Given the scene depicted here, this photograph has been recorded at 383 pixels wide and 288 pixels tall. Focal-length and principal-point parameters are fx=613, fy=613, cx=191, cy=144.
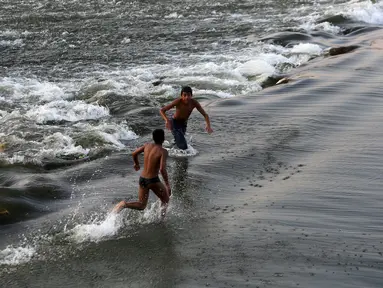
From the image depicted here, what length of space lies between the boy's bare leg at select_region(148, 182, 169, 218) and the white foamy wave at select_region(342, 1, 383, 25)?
22058 millimetres

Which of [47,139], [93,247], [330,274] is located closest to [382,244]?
[330,274]

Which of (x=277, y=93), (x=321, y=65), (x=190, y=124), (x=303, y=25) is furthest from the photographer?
(x=303, y=25)

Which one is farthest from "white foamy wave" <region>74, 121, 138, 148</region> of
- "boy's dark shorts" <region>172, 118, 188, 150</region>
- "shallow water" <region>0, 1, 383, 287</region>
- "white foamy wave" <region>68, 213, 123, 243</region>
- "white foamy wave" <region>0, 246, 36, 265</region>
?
"white foamy wave" <region>0, 246, 36, 265</region>

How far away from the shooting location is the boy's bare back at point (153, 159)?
8.88 metres

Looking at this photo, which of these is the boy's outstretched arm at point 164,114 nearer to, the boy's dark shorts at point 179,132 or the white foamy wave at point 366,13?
the boy's dark shorts at point 179,132

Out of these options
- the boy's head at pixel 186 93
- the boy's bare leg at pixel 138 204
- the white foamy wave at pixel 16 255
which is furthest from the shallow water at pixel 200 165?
the boy's head at pixel 186 93

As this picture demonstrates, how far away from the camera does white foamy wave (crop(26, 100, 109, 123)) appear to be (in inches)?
594

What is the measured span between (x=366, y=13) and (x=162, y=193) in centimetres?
2312

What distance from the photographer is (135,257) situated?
8.12 metres

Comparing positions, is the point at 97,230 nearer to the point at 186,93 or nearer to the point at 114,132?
the point at 186,93

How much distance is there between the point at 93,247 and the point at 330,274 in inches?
125

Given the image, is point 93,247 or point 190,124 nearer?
point 93,247

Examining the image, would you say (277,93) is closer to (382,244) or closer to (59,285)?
(382,244)

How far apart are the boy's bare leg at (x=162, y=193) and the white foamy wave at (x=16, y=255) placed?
6.21ft
